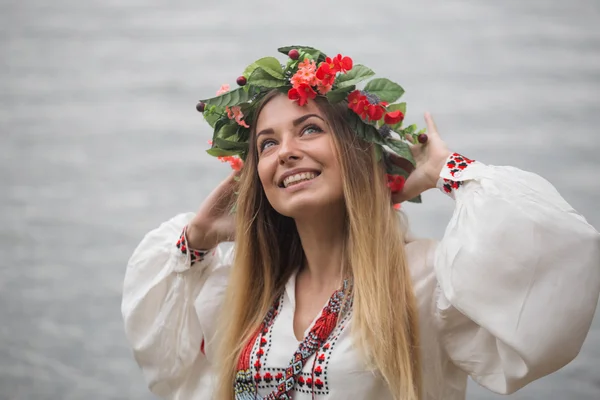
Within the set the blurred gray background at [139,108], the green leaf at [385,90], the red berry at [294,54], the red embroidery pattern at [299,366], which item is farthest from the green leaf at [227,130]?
the blurred gray background at [139,108]

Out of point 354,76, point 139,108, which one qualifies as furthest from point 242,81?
point 139,108

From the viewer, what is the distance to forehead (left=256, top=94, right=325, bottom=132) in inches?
62.9

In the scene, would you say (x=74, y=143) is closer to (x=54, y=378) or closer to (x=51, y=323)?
(x=51, y=323)

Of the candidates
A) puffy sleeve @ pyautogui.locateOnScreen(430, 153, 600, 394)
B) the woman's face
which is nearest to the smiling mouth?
the woman's face

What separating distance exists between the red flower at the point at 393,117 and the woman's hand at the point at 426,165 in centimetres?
8

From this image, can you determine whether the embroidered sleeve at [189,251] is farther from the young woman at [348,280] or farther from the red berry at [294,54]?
the red berry at [294,54]

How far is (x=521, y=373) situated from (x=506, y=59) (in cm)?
119

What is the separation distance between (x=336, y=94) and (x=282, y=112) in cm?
13

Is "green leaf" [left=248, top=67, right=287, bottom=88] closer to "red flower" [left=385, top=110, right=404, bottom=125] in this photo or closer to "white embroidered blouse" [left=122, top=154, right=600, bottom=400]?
"red flower" [left=385, top=110, right=404, bottom=125]

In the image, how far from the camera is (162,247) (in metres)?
1.88

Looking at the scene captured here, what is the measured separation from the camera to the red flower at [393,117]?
160cm

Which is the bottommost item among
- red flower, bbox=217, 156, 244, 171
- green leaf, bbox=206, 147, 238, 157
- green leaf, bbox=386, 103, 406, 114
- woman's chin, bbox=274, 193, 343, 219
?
woman's chin, bbox=274, 193, 343, 219

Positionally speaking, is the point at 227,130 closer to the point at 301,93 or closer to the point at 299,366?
the point at 301,93

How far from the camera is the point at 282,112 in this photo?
5.29 feet
